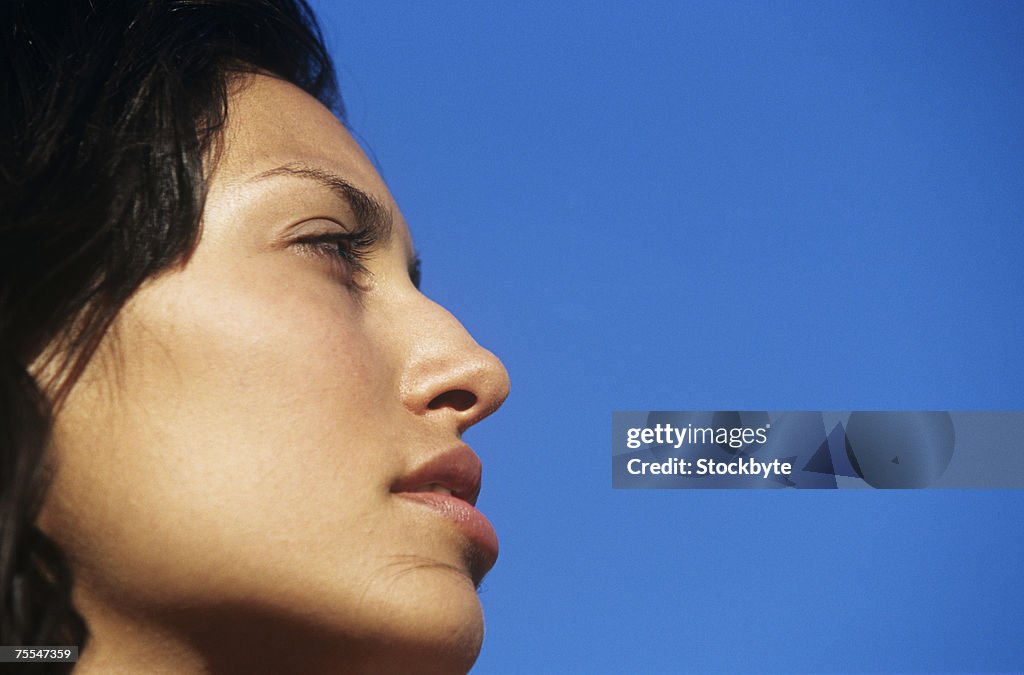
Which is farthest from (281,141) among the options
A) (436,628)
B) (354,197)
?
(436,628)

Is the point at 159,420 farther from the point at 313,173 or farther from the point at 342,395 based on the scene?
the point at 313,173

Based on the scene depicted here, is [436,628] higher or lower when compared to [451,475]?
lower

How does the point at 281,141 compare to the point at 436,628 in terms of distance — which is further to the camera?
the point at 281,141

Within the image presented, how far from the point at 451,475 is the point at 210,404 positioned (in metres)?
0.17

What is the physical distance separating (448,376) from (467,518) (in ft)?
0.33

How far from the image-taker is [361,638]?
598 mm

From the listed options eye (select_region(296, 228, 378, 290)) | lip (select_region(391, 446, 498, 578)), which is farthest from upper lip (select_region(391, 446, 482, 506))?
eye (select_region(296, 228, 378, 290))

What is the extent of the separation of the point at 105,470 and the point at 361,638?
0.19 metres

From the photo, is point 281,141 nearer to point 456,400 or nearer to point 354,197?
point 354,197

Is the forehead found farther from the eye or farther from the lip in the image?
the lip

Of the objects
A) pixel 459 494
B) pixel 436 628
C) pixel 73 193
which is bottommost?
pixel 436 628

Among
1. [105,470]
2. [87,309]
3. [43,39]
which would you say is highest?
[43,39]

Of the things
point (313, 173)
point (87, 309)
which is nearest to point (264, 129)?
point (313, 173)

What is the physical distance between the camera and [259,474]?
594 millimetres
